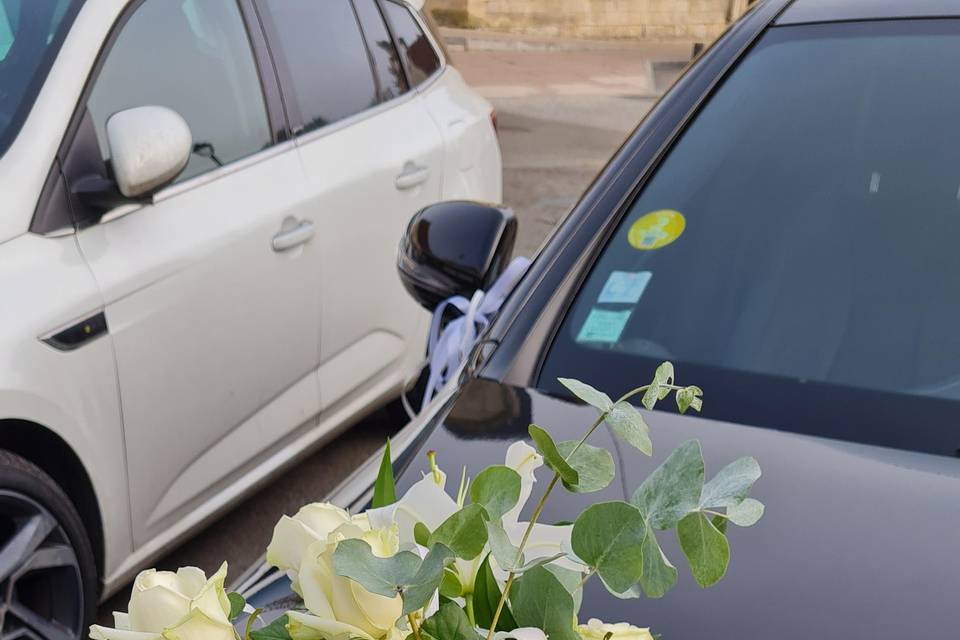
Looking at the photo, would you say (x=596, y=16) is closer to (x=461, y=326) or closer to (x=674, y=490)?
(x=461, y=326)

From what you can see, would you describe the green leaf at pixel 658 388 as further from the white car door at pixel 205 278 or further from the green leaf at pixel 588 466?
the white car door at pixel 205 278

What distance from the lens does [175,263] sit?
8.83 feet

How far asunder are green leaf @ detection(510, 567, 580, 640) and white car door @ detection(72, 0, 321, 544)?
1908 mm

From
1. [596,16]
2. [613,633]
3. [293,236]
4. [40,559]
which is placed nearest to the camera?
[613,633]

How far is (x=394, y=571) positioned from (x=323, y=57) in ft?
9.37

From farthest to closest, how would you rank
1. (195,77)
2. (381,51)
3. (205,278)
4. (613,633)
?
(381,51)
(195,77)
(205,278)
(613,633)

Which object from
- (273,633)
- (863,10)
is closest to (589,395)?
(273,633)

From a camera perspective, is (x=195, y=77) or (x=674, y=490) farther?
(x=195, y=77)

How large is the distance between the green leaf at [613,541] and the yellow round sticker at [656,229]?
139 cm

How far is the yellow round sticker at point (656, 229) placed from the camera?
211 cm

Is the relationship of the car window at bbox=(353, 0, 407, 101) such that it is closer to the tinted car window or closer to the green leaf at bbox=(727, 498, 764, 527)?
the tinted car window

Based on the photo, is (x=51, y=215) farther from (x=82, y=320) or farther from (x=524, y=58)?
(x=524, y=58)

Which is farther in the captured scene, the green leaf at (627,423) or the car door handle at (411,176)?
the car door handle at (411,176)

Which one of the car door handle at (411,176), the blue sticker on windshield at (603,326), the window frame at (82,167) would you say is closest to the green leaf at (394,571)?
the blue sticker on windshield at (603,326)
